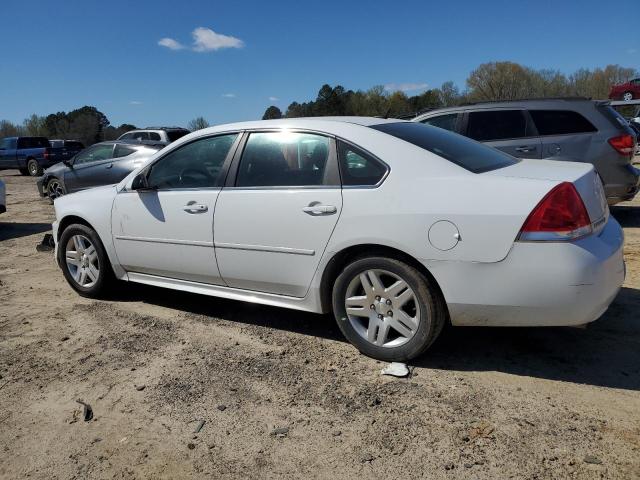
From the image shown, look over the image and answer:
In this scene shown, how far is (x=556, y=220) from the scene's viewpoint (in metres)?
2.80

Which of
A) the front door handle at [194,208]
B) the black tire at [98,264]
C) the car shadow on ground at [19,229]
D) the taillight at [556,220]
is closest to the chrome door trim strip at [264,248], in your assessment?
the front door handle at [194,208]

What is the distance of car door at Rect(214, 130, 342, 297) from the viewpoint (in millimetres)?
3451

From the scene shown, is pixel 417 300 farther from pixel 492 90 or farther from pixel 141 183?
pixel 492 90

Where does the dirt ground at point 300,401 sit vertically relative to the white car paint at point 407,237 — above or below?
below

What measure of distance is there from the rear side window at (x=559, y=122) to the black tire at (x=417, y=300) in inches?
206

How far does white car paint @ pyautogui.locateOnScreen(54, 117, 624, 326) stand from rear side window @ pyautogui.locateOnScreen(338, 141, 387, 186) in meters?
0.05

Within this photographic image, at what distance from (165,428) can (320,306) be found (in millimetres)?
1270

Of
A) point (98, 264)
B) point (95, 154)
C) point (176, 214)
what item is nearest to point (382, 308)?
point (176, 214)

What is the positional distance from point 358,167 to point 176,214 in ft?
5.24

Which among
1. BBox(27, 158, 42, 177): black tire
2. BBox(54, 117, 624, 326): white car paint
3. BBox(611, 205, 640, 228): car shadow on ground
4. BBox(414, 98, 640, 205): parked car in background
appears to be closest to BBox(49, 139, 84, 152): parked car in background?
BBox(27, 158, 42, 177): black tire

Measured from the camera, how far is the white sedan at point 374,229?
2848 mm

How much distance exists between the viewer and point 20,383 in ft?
11.1

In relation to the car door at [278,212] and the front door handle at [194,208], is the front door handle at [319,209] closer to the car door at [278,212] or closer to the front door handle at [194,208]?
the car door at [278,212]

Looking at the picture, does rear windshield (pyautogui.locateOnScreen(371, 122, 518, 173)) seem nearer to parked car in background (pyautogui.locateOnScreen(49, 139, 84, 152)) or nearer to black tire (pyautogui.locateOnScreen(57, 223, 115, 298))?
black tire (pyautogui.locateOnScreen(57, 223, 115, 298))
